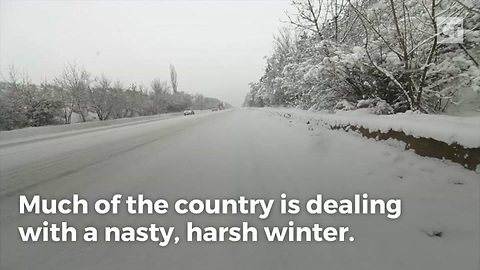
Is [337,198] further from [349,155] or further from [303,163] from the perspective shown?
[349,155]

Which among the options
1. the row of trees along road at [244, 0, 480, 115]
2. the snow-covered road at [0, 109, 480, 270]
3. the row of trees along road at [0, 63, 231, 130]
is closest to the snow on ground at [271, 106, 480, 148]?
the snow-covered road at [0, 109, 480, 270]

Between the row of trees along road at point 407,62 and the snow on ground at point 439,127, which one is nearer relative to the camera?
the snow on ground at point 439,127

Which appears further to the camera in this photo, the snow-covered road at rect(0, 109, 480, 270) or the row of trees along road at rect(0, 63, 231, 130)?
the row of trees along road at rect(0, 63, 231, 130)

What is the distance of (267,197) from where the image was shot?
131 inches

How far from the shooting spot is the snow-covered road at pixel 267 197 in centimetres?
212

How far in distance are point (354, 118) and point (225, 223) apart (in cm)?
549

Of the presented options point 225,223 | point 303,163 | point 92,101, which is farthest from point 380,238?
point 92,101

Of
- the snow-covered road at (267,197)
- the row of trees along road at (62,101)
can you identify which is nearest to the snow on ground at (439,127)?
the snow-covered road at (267,197)

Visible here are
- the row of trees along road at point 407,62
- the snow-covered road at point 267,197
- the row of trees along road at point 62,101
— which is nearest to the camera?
the snow-covered road at point 267,197

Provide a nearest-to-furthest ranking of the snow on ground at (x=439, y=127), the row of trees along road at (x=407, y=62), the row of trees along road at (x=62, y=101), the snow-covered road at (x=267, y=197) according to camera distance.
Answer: the snow-covered road at (x=267, y=197) < the snow on ground at (x=439, y=127) < the row of trees along road at (x=407, y=62) < the row of trees along road at (x=62, y=101)

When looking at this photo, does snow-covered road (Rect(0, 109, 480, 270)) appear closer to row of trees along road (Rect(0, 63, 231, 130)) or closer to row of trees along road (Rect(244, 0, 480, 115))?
row of trees along road (Rect(244, 0, 480, 115))

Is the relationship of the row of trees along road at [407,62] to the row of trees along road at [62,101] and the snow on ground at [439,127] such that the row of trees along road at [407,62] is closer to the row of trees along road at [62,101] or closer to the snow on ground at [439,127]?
the snow on ground at [439,127]

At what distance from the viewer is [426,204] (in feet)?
9.53

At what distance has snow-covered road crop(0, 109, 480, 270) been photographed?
6.95 feet
